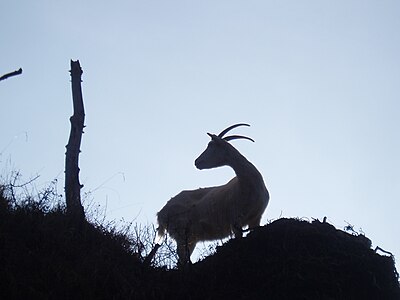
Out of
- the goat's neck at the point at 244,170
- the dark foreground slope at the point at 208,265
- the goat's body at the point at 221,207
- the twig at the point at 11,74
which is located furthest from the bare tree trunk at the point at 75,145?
the goat's neck at the point at 244,170

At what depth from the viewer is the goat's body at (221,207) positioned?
11.9 meters

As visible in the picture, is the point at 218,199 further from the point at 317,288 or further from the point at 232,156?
the point at 317,288

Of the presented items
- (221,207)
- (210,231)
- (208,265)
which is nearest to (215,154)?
(221,207)

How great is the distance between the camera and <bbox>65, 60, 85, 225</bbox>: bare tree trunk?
1145 cm

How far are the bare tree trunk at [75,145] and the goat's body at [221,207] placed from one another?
1.65 metres

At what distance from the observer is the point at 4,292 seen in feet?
25.3

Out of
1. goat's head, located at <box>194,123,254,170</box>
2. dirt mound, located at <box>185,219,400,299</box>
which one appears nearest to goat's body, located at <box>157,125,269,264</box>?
goat's head, located at <box>194,123,254,170</box>

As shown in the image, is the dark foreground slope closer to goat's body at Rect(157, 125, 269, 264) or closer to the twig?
goat's body at Rect(157, 125, 269, 264)

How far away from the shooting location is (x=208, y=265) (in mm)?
9539

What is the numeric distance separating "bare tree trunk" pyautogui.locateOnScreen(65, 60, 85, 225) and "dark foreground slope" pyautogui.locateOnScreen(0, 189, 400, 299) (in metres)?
1.15

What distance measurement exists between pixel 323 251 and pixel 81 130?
16.4 ft

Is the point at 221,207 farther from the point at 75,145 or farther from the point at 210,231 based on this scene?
the point at 75,145

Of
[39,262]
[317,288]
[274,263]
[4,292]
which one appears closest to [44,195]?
[39,262]

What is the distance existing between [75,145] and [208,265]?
12.7 feet
